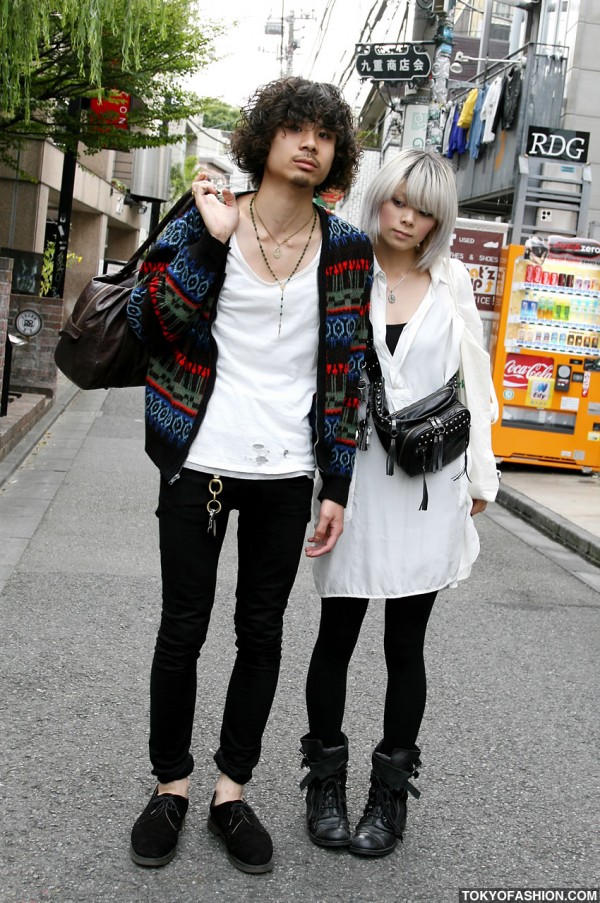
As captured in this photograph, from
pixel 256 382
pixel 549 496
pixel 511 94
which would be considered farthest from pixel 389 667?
pixel 511 94

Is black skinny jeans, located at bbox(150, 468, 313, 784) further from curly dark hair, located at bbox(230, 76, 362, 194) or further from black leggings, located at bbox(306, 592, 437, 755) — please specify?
curly dark hair, located at bbox(230, 76, 362, 194)

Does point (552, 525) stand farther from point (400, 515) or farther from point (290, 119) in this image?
point (290, 119)

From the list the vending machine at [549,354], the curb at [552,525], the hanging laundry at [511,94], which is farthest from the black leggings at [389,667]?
the hanging laundry at [511,94]

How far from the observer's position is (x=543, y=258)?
35.1 ft

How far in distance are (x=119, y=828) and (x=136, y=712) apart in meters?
0.89

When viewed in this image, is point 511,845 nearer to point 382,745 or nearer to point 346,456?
point 382,745

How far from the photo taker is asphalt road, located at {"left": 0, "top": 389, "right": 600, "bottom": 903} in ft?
8.94

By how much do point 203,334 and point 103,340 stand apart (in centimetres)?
25

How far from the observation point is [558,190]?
13.9 m

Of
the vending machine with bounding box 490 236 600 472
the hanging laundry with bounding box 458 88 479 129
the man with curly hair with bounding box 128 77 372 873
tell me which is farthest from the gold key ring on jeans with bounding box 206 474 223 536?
the hanging laundry with bounding box 458 88 479 129

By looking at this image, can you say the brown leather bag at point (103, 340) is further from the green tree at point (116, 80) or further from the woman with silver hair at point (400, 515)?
the green tree at point (116, 80)

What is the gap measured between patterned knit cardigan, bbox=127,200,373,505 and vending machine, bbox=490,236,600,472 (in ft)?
26.7

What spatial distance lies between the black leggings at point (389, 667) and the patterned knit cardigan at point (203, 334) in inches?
15.1

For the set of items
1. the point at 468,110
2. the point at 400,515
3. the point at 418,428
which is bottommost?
the point at 400,515
